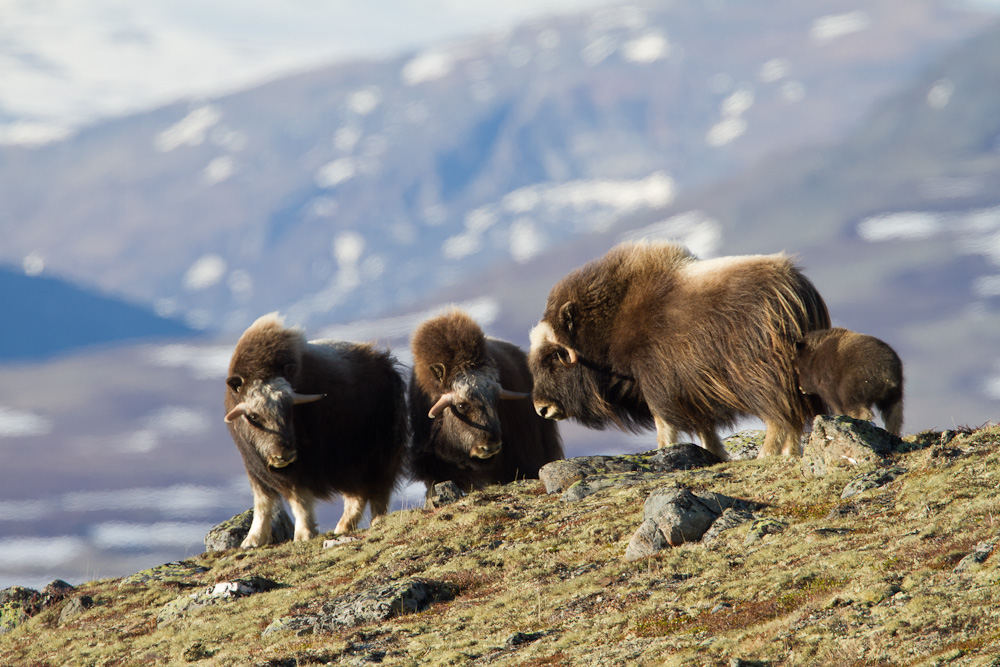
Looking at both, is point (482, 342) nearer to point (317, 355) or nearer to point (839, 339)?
point (317, 355)

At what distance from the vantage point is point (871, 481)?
23.7ft

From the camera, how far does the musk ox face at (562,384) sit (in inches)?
415

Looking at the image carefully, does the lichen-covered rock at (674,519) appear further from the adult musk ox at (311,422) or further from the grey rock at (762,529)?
the adult musk ox at (311,422)

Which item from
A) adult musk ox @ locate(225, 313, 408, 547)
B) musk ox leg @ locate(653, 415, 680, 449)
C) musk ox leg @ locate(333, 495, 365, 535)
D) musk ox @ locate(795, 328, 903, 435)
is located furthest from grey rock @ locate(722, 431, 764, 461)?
musk ox leg @ locate(333, 495, 365, 535)

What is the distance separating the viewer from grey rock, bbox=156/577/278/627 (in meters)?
8.13

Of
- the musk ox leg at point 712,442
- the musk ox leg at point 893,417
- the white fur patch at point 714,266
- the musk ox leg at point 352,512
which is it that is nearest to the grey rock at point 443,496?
the musk ox leg at point 352,512

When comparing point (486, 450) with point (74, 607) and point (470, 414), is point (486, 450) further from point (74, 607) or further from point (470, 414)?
point (74, 607)

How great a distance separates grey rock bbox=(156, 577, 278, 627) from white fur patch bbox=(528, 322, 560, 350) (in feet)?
11.8

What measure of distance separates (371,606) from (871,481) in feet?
10.6

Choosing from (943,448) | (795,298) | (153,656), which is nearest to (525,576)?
(153,656)

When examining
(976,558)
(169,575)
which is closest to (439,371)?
(169,575)

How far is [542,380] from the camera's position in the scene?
10977 mm

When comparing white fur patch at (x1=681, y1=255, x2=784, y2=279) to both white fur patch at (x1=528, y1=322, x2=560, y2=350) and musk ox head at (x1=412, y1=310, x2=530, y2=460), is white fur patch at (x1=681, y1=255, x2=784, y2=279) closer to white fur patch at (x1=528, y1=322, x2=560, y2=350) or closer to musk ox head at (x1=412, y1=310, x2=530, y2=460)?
white fur patch at (x1=528, y1=322, x2=560, y2=350)

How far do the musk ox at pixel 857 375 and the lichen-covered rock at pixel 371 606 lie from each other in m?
3.33
